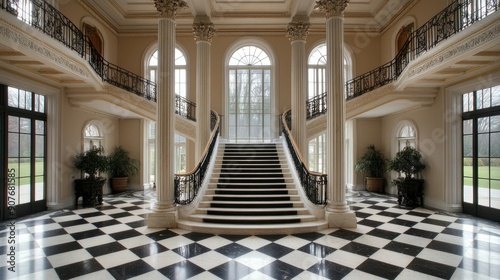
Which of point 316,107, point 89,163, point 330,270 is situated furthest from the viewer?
point 316,107

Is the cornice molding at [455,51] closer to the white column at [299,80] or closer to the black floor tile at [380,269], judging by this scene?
the white column at [299,80]

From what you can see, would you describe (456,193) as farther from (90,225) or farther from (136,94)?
(136,94)

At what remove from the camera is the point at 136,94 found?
8781 mm

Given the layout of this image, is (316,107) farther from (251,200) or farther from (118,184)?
(118,184)

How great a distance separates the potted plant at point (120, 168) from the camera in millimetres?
10109

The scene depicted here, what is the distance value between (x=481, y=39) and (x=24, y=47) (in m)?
8.44

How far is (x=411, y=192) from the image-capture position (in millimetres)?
7742

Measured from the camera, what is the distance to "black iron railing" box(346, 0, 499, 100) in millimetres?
5645

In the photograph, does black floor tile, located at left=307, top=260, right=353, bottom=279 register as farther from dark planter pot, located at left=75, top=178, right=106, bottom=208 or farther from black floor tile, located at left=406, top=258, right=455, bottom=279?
dark planter pot, located at left=75, top=178, right=106, bottom=208

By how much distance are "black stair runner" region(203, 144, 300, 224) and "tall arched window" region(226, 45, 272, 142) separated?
2.43 meters

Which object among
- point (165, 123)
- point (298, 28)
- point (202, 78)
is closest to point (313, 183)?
point (165, 123)

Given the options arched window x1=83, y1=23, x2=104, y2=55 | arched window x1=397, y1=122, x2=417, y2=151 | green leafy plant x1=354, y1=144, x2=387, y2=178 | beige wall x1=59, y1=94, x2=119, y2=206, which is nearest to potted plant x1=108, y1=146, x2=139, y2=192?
beige wall x1=59, y1=94, x2=119, y2=206

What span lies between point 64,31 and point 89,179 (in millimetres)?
4362

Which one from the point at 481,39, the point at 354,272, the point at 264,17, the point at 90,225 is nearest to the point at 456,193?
the point at 481,39
